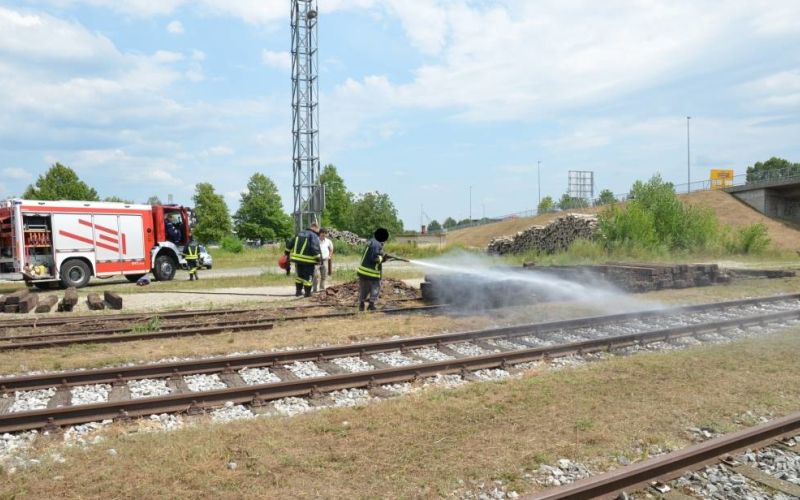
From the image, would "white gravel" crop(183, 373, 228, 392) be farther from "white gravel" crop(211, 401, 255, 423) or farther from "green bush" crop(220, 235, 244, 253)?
"green bush" crop(220, 235, 244, 253)

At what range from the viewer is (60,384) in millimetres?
6723

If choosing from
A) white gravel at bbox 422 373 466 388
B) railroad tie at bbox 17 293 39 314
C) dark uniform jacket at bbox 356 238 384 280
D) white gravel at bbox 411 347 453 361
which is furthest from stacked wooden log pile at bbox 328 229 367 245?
white gravel at bbox 422 373 466 388

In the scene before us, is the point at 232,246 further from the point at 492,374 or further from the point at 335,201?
the point at 492,374

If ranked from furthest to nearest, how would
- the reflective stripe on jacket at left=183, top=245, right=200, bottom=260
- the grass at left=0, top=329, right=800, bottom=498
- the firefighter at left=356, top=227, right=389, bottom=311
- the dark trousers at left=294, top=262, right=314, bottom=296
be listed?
the reflective stripe on jacket at left=183, top=245, right=200, bottom=260, the dark trousers at left=294, top=262, right=314, bottom=296, the firefighter at left=356, top=227, right=389, bottom=311, the grass at left=0, top=329, right=800, bottom=498

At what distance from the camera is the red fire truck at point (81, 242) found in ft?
55.9

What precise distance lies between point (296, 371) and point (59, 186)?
5669cm

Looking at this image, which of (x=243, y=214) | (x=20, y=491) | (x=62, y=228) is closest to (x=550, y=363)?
(x=20, y=491)

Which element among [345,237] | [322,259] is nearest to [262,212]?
[345,237]

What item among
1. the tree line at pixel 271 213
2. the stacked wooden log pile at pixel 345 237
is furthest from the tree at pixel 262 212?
the stacked wooden log pile at pixel 345 237

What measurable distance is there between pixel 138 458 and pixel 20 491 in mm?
790

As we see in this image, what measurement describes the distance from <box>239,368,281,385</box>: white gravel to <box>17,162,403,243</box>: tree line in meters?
58.2

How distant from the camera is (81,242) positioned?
18.2m

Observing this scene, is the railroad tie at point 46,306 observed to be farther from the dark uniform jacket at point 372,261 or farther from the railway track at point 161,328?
the dark uniform jacket at point 372,261

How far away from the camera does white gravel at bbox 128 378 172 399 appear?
21.3ft
